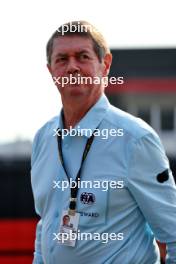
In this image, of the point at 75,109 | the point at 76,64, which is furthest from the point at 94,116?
the point at 76,64

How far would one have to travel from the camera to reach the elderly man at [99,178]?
2.56m

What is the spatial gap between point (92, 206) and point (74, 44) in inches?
23.1

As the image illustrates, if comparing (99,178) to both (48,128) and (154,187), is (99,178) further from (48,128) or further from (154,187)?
(48,128)

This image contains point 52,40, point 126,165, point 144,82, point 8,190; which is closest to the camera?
point 126,165

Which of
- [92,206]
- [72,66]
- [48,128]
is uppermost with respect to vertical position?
[72,66]

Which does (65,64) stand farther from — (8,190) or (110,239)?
(8,190)

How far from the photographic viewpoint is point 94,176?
8.57 ft

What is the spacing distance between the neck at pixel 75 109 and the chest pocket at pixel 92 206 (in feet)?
0.97

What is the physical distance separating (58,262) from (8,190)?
3.94m

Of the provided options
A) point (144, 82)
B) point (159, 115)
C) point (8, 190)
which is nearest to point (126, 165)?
point (8, 190)

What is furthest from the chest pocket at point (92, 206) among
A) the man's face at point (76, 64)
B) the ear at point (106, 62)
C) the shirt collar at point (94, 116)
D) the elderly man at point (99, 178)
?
the ear at point (106, 62)

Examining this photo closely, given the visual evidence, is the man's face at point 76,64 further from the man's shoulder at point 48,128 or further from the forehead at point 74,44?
the man's shoulder at point 48,128

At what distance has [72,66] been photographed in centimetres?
264

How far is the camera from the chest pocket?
258 cm
